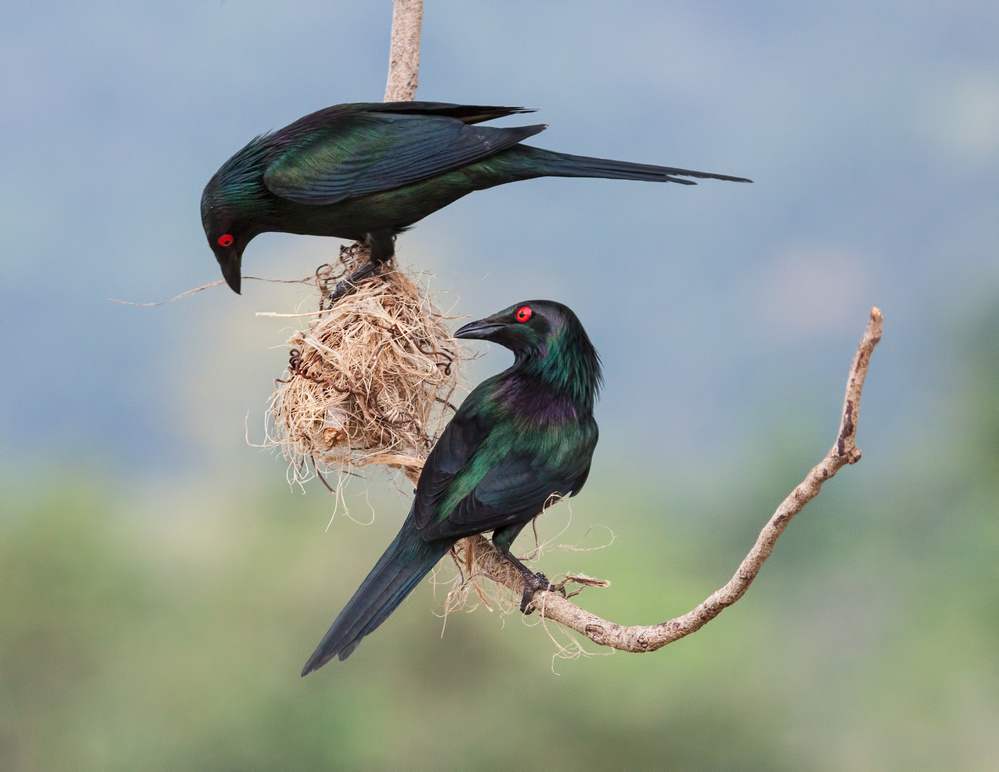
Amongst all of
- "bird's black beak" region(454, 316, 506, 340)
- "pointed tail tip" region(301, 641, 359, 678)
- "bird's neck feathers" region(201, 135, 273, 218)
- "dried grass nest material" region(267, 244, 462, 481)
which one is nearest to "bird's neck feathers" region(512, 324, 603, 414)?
"bird's black beak" region(454, 316, 506, 340)

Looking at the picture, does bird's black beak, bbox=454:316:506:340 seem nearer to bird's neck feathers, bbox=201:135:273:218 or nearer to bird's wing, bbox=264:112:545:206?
bird's wing, bbox=264:112:545:206

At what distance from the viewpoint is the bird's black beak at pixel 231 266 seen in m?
2.53

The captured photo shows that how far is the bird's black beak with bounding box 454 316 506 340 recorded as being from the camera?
2.25 m

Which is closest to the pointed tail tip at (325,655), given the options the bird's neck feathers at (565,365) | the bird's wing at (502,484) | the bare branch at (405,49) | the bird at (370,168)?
the bird's wing at (502,484)

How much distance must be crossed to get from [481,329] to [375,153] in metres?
0.52

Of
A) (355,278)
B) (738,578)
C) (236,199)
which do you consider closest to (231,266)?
(236,199)

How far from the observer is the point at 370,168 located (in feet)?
7.73

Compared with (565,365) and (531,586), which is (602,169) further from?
(531,586)

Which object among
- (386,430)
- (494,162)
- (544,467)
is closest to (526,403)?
(544,467)

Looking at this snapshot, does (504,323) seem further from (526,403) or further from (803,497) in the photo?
(803,497)

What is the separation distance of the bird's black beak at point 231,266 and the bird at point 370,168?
4cm

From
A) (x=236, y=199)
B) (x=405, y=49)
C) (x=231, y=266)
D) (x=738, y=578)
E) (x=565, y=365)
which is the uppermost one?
(x=405, y=49)

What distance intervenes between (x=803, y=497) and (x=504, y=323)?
854 millimetres

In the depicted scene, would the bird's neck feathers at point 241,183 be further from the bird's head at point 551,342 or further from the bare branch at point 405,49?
the bird's head at point 551,342
